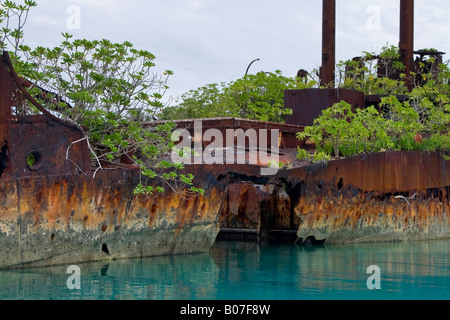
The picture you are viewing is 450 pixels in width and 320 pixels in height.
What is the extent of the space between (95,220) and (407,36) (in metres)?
15.2

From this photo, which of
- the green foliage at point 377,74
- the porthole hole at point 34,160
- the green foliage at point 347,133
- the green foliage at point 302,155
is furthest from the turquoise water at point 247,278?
the green foliage at point 377,74

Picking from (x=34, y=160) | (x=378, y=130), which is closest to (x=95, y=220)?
(x=34, y=160)

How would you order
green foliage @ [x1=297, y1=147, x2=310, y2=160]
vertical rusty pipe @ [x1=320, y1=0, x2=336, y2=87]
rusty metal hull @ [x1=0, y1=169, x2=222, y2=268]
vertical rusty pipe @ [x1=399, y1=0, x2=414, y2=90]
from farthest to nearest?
vertical rusty pipe @ [x1=399, y1=0, x2=414, y2=90], vertical rusty pipe @ [x1=320, y1=0, x2=336, y2=87], green foliage @ [x1=297, y1=147, x2=310, y2=160], rusty metal hull @ [x1=0, y1=169, x2=222, y2=268]

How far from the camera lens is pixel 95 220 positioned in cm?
993

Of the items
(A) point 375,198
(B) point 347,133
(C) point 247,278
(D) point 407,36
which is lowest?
(C) point 247,278

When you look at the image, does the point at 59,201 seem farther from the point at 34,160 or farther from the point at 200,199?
the point at 200,199

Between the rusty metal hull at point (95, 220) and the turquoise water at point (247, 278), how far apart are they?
21 centimetres

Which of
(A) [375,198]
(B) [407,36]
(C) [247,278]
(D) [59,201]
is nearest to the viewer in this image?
(D) [59,201]

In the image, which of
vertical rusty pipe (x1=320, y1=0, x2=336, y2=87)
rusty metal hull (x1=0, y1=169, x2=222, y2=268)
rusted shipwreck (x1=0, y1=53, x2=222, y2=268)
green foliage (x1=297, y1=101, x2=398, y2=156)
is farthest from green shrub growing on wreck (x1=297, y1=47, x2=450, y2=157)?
rusted shipwreck (x1=0, y1=53, x2=222, y2=268)

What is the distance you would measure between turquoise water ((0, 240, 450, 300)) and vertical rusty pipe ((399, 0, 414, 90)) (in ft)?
35.8

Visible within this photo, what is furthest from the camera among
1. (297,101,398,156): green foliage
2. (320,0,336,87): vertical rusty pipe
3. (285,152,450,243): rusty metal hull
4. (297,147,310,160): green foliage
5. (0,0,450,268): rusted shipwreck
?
(320,0,336,87): vertical rusty pipe

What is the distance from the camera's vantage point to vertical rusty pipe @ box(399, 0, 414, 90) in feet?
71.8

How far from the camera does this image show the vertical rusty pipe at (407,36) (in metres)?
21.9

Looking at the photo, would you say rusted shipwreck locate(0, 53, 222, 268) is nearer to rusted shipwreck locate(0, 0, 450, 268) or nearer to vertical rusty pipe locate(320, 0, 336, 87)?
rusted shipwreck locate(0, 0, 450, 268)
